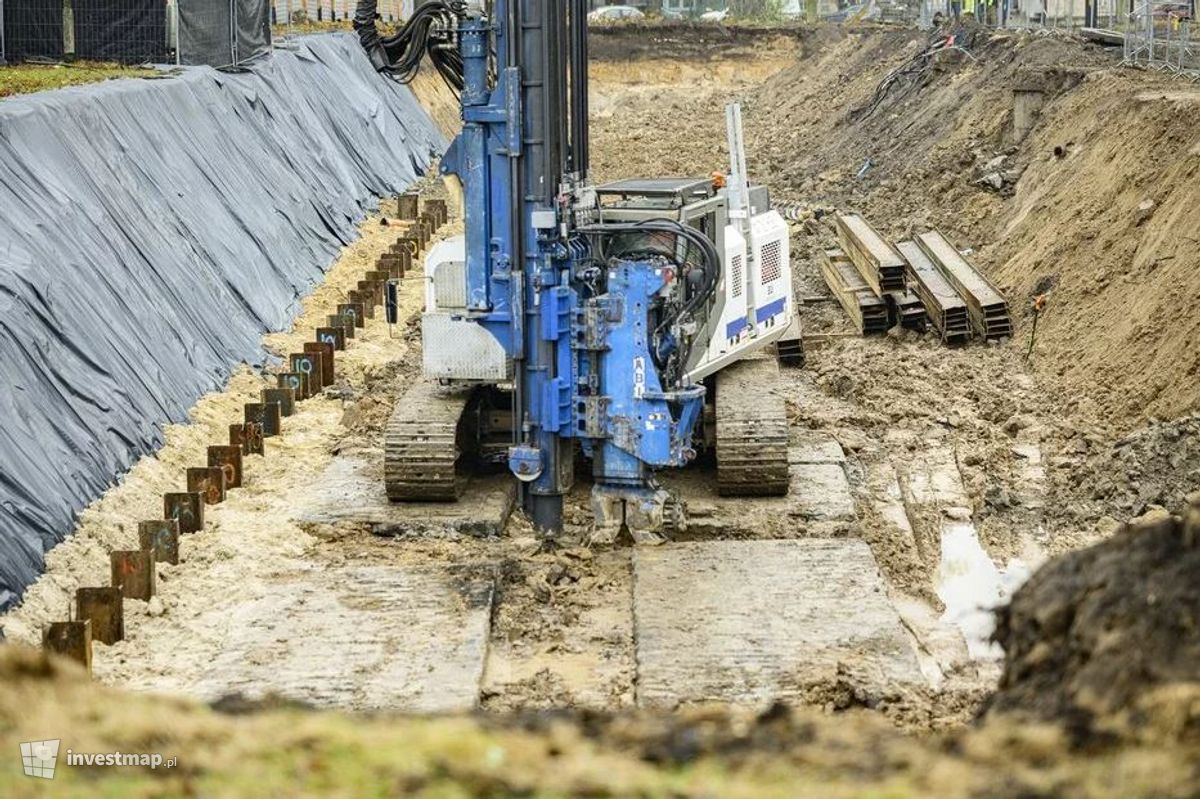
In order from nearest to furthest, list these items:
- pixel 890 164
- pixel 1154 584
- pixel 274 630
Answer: pixel 1154 584
pixel 274 630
pixel 890 164

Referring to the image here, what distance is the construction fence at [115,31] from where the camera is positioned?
89.3ft

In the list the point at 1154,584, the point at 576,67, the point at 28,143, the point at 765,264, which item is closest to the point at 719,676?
the point at 1154,584

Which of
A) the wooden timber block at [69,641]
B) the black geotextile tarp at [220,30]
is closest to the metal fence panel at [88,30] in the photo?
the black geotextile tarp at [220,30]

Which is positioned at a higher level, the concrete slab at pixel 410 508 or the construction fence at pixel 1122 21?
the construction fence at pixel 1122 21

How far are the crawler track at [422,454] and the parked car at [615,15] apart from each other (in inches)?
1887

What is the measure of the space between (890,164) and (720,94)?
2267cm

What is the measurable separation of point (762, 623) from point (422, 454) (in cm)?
333

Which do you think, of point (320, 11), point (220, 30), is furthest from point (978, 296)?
point (320, 11)

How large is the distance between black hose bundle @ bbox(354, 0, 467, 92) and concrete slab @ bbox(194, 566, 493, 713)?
3.78 meters

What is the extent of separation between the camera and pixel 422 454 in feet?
46.7

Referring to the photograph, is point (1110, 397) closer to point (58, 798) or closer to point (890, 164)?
point (58, 798)

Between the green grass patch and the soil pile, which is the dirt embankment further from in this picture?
the green grass patch

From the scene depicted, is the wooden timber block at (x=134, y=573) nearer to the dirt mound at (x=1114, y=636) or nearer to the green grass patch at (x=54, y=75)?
the dirt mound at (x=1114, y=636)

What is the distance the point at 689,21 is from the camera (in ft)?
198
